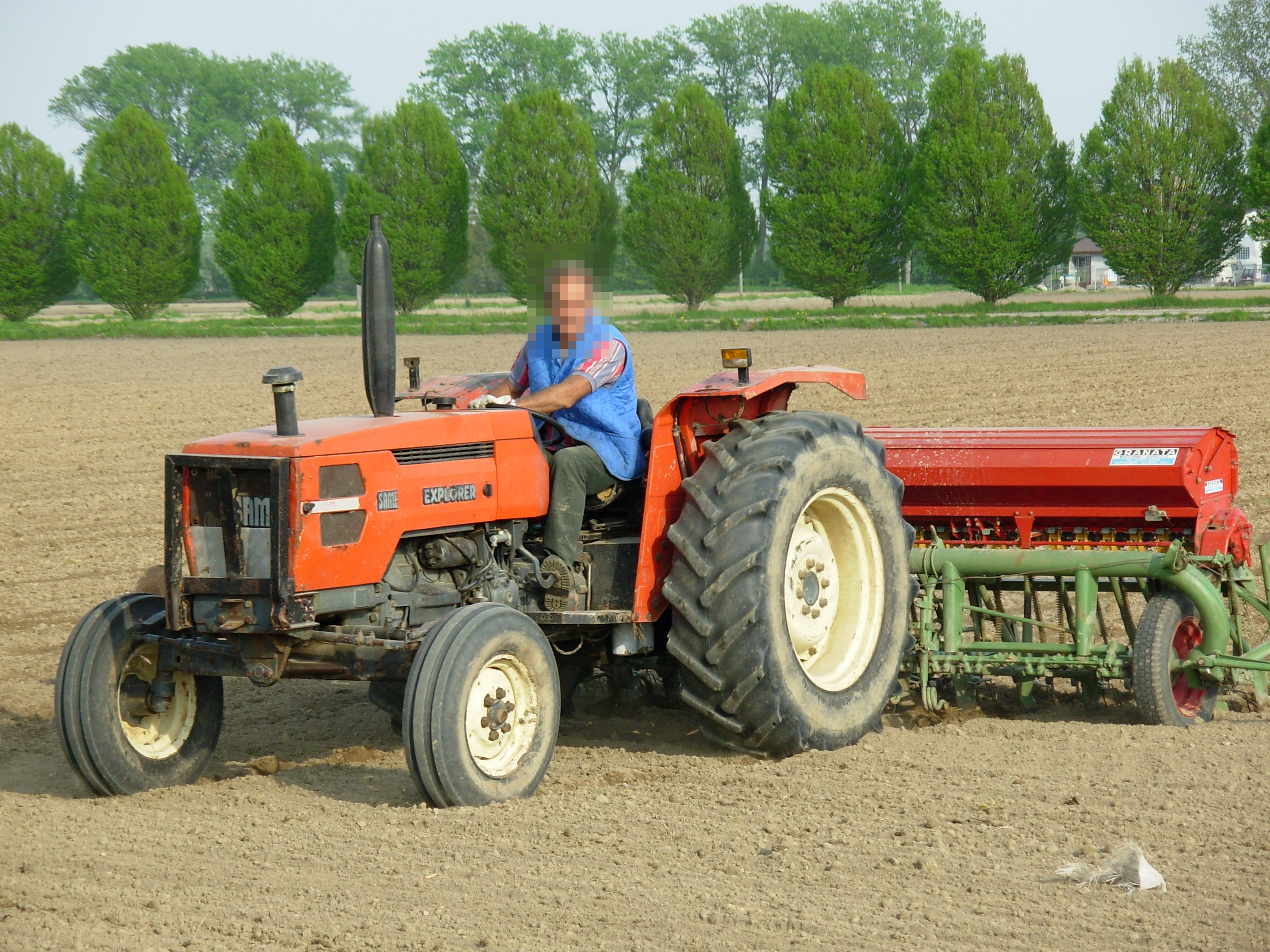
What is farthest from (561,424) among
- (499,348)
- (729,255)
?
(729,255)

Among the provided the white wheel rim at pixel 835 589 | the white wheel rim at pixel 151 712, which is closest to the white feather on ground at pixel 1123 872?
the white wheel rim at pixel 835 589

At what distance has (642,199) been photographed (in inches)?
1704

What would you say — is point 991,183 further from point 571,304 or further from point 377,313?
point 377,313

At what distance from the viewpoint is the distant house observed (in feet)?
248

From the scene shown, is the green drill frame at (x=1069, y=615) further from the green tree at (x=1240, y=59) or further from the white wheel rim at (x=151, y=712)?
the green tree at (x=1240, y=59)

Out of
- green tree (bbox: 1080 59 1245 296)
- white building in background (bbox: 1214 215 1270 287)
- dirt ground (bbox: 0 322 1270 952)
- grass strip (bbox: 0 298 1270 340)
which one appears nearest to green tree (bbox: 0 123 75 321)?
grass strip (bbox: 0 298 1270 340)

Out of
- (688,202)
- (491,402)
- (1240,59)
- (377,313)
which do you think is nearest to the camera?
(377,313)

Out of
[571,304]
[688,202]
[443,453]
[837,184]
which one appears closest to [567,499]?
[443,453]

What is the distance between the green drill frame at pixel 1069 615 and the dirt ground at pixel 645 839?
24 centimetres

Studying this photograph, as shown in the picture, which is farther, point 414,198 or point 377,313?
point 414,198

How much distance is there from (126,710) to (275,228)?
40992 mm

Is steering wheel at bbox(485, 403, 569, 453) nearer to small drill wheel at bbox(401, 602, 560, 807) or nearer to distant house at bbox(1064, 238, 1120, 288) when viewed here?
small drill wheel at bbox(401, 602, 560, 807)

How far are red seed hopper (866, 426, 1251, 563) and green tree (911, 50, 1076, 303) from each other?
112 feet

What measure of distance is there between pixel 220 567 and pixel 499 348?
24.6 meters
